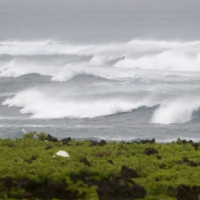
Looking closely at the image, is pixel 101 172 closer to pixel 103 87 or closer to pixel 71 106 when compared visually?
pixel 71 106

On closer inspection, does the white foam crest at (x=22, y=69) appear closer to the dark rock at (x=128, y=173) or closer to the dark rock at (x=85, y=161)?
the dark rock at (x=85, y=161)

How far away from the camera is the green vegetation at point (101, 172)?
50.5 ft

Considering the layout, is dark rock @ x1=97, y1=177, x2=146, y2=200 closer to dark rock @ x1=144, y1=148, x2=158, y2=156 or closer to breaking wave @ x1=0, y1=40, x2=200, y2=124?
dark rock @ x1=144, y1=148, x2=158, y2=156

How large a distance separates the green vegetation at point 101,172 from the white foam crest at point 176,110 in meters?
16.4

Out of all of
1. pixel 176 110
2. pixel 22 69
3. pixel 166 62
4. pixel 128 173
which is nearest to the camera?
pixel 128 173

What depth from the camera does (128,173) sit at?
17516 mm

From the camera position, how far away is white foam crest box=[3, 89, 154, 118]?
41.9 m

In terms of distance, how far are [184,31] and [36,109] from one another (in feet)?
234

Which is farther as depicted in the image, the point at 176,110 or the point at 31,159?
the point at 176,110

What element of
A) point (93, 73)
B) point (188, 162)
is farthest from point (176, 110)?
point (188, 162)

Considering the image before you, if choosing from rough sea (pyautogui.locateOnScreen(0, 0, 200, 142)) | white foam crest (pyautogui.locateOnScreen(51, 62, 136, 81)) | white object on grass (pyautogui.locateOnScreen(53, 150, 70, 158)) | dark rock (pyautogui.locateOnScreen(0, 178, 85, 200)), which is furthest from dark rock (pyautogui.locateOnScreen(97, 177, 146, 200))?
white foam crest (pyautogui.locateOnScreen(51, 62, 136, 81))

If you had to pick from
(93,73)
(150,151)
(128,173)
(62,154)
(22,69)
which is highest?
(22,69)

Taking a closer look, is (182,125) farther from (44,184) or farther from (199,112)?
(44,184)

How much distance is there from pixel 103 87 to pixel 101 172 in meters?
33.8
